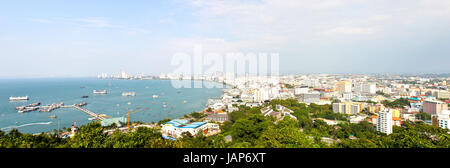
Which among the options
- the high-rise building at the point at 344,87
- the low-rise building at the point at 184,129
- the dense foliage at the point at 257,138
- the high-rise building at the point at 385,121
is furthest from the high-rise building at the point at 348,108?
the high-rise building at the point at 344,87

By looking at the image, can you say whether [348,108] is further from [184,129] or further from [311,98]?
[184,129]

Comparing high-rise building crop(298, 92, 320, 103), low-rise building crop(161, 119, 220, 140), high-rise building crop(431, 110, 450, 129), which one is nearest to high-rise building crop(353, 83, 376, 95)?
high-rise building crop(298, 92, 320, 103)

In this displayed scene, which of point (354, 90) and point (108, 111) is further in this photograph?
point (354, 90)

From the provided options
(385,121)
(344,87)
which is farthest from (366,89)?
(385,121)

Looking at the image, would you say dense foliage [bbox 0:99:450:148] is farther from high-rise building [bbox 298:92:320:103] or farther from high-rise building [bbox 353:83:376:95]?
high-rise building [bbox 353:83:376:95]
